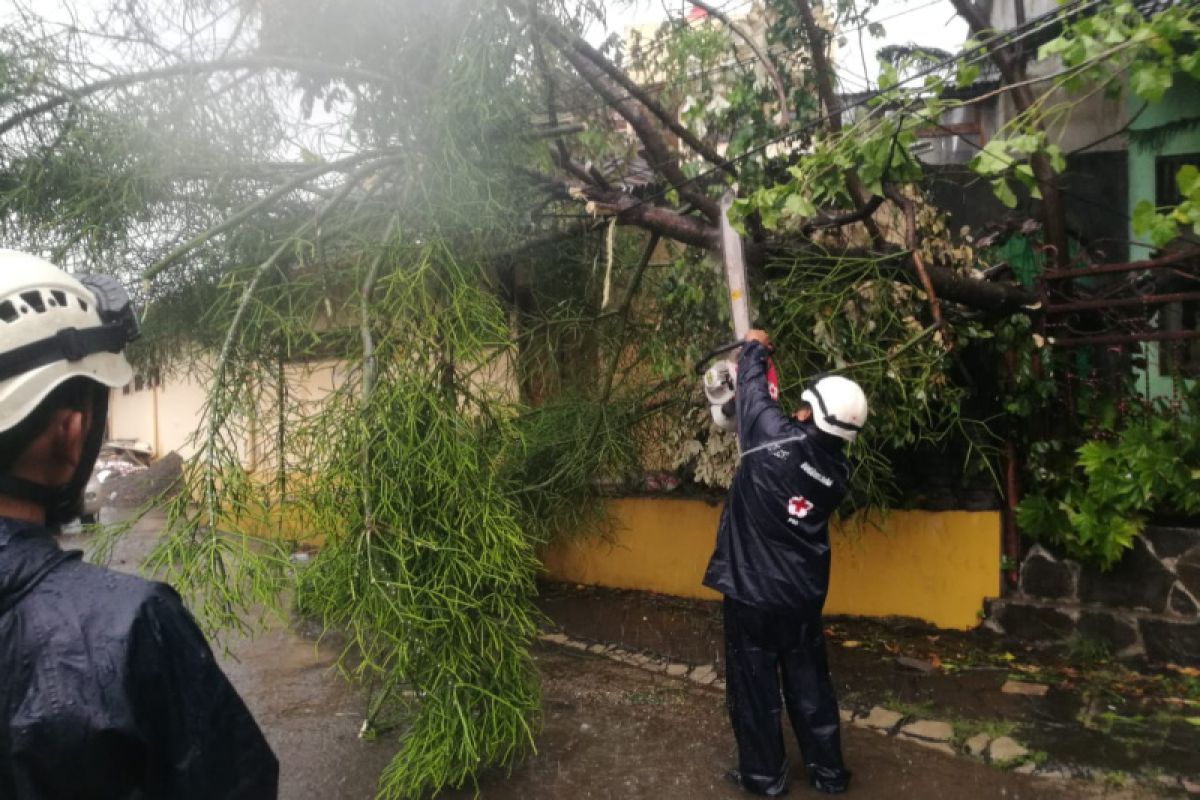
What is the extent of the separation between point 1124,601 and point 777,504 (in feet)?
9.66

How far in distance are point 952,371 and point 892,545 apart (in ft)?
4.17

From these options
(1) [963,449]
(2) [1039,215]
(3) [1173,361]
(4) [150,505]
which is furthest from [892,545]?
(4) [150,505]

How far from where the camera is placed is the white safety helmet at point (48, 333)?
146 cm

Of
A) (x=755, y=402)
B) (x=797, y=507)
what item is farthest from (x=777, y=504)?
(x=755, y=402)

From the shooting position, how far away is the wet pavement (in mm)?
4137

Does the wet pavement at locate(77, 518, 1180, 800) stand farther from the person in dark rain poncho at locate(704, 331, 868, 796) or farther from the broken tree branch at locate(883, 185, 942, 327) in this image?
the broken tree branch at locate(883, 185, 942, 327)

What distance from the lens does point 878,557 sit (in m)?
6.27

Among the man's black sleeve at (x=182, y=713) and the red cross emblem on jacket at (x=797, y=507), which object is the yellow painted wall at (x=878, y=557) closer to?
the red cross emblem on jacket at (x=797, y=507)

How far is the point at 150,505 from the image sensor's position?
346 centimetres

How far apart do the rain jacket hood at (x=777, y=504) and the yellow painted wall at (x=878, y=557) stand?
234 cm

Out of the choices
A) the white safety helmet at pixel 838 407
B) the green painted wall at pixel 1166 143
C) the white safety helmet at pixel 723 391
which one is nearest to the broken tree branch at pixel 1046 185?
the green painted wall at pixel 1166 143

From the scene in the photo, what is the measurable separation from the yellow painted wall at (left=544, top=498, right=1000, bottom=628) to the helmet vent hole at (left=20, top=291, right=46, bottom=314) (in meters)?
5.44

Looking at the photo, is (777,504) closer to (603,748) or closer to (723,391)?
(723,391)

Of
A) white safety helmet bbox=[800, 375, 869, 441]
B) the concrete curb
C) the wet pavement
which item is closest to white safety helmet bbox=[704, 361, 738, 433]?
white safety helmet bbox=[800, 375, 869, 441]
